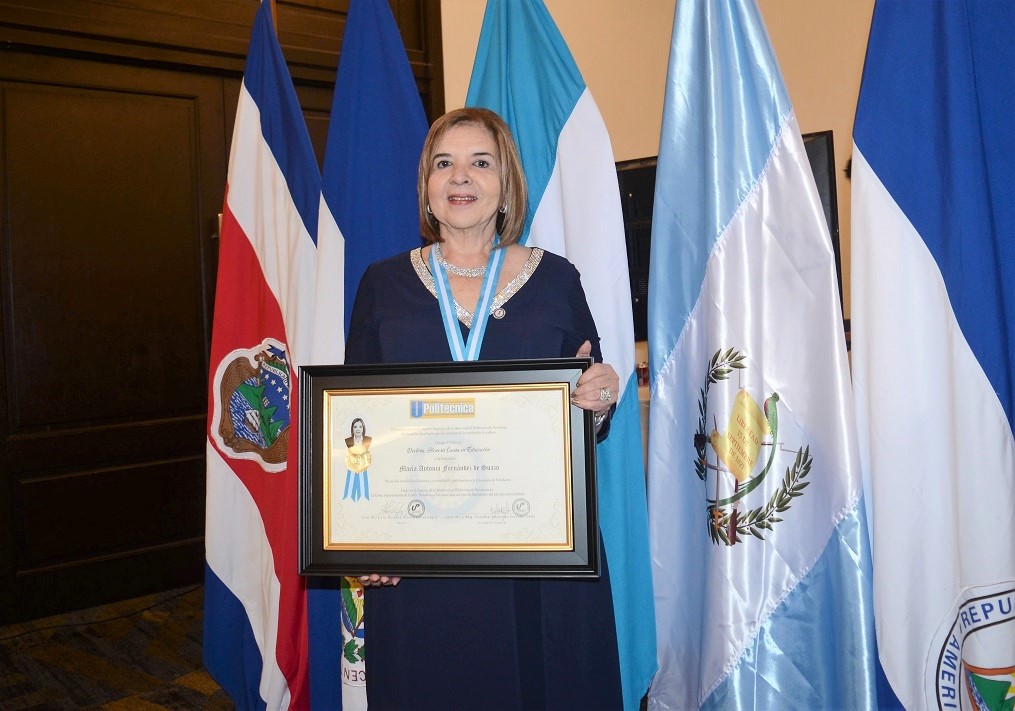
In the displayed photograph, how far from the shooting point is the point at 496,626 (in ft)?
5.10

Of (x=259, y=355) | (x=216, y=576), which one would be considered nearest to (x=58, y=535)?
(x=216, y=576)

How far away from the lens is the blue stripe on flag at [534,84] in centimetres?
211

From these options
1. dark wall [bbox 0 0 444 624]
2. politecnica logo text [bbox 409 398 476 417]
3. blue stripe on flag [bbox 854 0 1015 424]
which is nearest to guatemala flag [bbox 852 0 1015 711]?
blue stripe on flag [bbox 854 0 1015 424]

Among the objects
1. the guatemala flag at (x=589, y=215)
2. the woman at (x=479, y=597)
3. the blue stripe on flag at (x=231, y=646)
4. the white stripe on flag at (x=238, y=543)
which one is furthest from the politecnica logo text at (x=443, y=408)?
the blue stripe on flag at (x=231, y=646)

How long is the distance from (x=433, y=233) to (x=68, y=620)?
3.03 metres

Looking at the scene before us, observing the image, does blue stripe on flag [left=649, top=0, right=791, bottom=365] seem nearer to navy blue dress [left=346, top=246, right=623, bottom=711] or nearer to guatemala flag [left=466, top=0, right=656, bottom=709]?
guatemala flag [left=466, top=0, right=656, bottom=709]

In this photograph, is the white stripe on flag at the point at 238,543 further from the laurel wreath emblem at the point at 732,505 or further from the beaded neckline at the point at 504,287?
the laurel wreath emblem at the point at 732,505

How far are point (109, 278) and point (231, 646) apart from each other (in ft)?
7.13

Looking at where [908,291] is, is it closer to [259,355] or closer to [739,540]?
[739,540]

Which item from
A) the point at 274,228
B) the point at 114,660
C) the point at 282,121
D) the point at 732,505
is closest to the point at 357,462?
the point at 732,505

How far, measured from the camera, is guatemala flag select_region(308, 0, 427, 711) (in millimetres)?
2160

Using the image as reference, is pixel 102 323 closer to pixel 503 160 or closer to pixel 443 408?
pixel 503 160

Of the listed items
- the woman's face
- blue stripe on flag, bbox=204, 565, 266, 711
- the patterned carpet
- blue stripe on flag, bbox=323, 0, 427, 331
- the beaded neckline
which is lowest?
the patterned carpet

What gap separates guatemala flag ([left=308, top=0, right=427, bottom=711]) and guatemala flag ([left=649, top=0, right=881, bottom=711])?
73 cm
